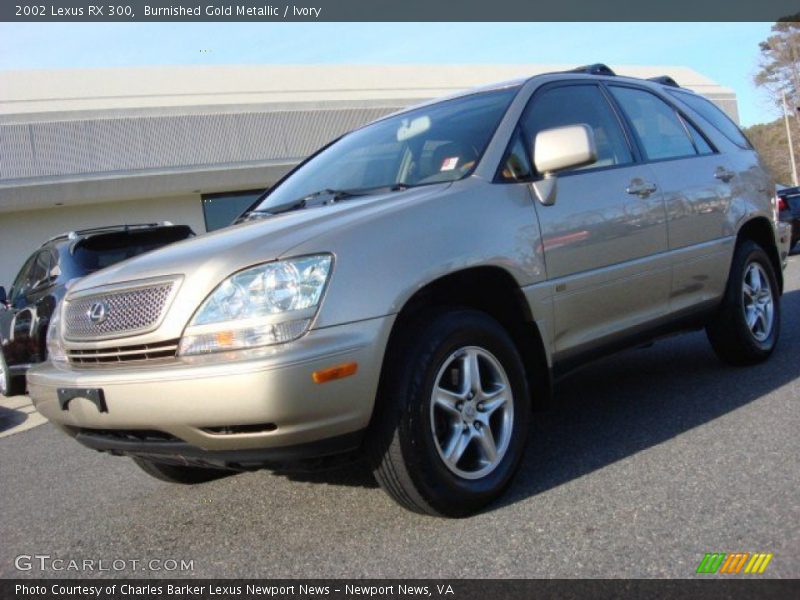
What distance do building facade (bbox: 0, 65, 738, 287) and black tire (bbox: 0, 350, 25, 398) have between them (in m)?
22.1

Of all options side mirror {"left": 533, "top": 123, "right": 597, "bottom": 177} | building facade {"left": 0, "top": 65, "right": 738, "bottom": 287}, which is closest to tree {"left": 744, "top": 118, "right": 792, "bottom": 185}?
building facade {"left": 0, "top": 65, "right": 738, "bottom": 287}

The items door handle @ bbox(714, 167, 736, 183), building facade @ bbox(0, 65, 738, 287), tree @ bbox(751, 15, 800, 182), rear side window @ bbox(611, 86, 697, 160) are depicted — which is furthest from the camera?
tree @ bbox(751, 15, 800, 182)

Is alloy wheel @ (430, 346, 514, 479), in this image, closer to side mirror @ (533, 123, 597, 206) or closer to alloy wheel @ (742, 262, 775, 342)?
side mirror @ (533, 123, 597, 206)

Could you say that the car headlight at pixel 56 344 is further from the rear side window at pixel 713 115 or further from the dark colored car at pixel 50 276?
the rear side window at pixel 713 115

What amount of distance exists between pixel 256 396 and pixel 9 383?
6233 millimetres

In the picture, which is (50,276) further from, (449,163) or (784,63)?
(784,63)

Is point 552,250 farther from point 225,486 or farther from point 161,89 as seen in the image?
point 161,89

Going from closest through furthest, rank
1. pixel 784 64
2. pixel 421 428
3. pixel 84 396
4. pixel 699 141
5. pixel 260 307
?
pixel 260 307, pixel 421 428, pixel 84 396, pixel 699 141, pixel 784 64

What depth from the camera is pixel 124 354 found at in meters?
3.04

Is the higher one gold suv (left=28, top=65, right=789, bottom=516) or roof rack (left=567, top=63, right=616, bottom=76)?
roof rack (left=567, top=63, right=616, bottom=76)

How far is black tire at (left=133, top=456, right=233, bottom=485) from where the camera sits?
13.2 ft

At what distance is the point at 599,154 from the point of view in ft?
13.8

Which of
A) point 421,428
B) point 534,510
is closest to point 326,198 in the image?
point 421,428
